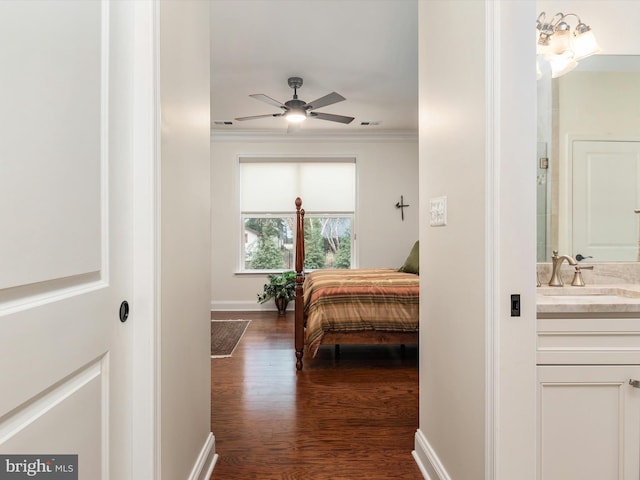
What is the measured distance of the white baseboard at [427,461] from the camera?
1.60m

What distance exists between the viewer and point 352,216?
19.1 feet

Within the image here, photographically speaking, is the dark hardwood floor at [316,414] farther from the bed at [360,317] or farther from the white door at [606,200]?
the white door at [606,200]

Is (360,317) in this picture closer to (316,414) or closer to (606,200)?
(316,414)

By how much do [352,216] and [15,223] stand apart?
5.25 m

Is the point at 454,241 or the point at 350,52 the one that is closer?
the point at 454,241

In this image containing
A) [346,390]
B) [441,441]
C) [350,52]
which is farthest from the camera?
[350,52]

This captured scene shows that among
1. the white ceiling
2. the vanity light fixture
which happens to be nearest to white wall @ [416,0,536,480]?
the vanity light fixture

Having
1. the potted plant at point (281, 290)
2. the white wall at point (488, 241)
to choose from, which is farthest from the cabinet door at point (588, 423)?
the potted plant at point (281, 290)

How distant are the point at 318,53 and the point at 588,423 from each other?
3221 mm

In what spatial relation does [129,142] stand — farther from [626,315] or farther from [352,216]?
[352,216]

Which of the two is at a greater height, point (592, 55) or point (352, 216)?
point (592, 55)

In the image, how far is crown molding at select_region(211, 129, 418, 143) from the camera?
562 centimetres

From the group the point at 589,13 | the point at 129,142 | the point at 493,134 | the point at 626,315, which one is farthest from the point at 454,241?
the point at 589,13

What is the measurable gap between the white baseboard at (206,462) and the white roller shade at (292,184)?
13.7 feet
